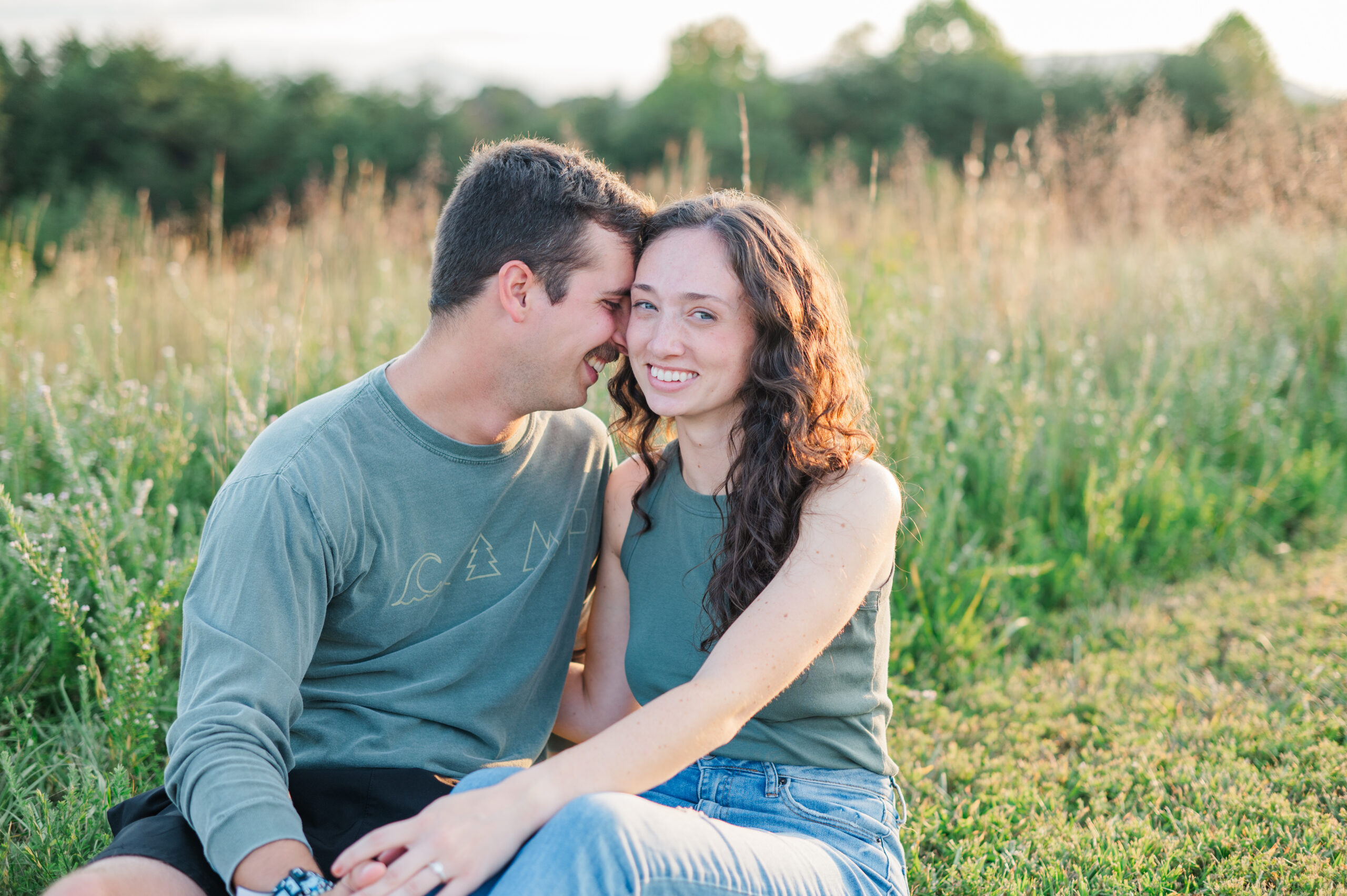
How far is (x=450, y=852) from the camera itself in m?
1.40

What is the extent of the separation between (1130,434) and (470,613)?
126 inches

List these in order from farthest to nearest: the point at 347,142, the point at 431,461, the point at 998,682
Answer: the point at 347,142 < the point at 998,682 < the point at 431,461

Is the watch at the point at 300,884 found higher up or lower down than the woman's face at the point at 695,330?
lower down

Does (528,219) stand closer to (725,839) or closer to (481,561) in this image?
(481,561)

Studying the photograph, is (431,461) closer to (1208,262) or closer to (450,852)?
(450,852)

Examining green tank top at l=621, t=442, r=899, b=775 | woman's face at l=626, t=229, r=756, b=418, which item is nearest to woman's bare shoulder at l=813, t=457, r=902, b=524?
green tank top at l=621, t=442, r=899, b=775

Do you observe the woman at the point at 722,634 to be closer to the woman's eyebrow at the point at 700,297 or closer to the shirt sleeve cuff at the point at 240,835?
the woman's eyebrow at the point at 700,297

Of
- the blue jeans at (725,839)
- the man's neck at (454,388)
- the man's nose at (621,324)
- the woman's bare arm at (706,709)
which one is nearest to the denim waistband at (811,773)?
the blue jeans at (725,839)

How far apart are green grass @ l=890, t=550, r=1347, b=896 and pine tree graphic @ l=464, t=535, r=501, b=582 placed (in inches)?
49.4

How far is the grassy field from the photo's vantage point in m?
2.39

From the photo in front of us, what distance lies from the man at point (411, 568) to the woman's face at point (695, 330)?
0.18 metres

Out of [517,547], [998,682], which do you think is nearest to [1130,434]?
[998,682]

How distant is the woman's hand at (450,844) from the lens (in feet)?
4.55

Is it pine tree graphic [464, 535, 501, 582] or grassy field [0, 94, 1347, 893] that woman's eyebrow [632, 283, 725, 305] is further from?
grassy field [0, 94, 1347, 893]
